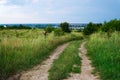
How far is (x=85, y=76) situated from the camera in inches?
469

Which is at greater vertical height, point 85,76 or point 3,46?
point 3,46

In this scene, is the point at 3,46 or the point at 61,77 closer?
the point at 61,77

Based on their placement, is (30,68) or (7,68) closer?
(7,68)

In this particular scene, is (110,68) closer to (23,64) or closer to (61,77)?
(61,77)

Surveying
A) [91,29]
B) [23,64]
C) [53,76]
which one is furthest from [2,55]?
[91,29]

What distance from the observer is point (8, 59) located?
12844 mm

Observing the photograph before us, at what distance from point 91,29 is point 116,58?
57.5 meters

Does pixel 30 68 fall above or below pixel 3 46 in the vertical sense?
below

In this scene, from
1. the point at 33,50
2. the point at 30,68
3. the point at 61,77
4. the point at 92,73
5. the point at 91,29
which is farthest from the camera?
the point at 91,29

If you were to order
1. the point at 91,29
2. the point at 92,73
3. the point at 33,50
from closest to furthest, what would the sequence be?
1. the point at 92,73
2. the point at 33,50
3. the point at 91,29

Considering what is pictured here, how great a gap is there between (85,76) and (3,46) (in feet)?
15.4

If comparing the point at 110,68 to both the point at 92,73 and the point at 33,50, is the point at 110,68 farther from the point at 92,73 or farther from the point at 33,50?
the point at 33,50

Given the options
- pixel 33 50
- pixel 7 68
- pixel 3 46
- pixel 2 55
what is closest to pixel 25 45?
pixel 33 50

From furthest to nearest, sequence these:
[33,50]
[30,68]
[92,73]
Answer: [33,50] → [30,68] → [92,73]
